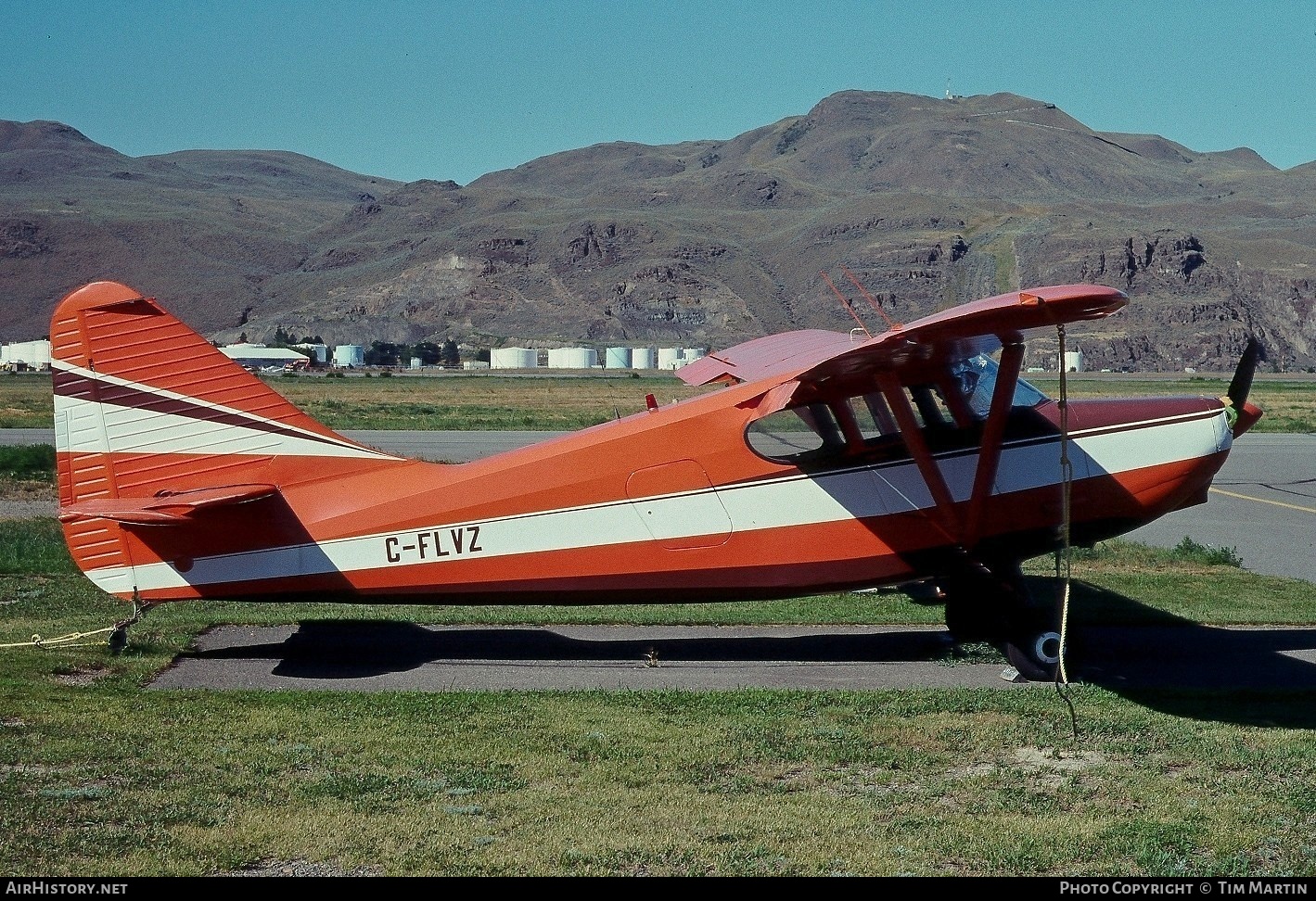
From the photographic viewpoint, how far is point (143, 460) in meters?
9.21

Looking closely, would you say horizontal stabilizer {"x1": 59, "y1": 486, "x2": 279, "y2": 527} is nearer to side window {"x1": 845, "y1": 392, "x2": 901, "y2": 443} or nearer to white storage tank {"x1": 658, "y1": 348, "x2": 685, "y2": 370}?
A: side window {"x1": 845, "y1": 392, "x2": 901, "y2": 443}

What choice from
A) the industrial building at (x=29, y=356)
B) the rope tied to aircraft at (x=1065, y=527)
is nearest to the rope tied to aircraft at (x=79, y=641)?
the rope tied to aircraft at (x=1065, y=527)

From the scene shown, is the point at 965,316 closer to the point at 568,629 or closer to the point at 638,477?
the point at 638,477

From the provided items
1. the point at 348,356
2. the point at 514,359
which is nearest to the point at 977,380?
the point at 514,359

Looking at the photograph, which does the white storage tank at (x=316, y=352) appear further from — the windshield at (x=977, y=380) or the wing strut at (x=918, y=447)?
the wing strut at (x=918, y=447)

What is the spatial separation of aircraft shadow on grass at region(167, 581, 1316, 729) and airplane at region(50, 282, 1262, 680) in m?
0.71

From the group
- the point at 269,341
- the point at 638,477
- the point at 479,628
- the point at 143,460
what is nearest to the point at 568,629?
the point at 479,628

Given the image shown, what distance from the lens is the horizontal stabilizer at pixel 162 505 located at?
27.5 feet

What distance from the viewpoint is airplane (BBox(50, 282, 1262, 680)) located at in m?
9.20

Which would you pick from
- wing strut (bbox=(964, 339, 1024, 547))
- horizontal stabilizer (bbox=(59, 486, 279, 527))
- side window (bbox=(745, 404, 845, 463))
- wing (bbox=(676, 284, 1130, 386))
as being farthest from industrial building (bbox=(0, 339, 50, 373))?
wing (bbox=(676, 284, 1130, 386))

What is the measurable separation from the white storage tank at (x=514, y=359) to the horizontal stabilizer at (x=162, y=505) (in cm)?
13202

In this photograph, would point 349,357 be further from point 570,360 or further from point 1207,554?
point 1207,554

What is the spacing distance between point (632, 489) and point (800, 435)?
134 centimetres

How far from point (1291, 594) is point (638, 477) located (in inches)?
299
